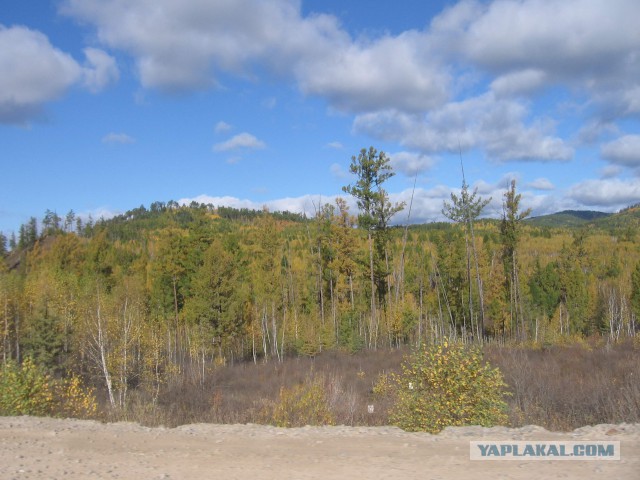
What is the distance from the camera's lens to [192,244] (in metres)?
43.6

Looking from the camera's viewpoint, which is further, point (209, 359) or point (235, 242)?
point (235, 242)

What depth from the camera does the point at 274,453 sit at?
7867 mm

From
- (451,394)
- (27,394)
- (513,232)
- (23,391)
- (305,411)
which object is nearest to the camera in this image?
(451,394)

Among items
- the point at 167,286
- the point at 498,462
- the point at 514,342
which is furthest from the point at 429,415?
the point at 167,286

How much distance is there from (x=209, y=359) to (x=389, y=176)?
22534 millimetres

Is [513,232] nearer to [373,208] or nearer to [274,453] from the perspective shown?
[373,208]

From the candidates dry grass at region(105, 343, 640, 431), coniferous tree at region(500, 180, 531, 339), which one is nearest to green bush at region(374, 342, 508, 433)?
dry grass at region(105, 343, 640, 431)

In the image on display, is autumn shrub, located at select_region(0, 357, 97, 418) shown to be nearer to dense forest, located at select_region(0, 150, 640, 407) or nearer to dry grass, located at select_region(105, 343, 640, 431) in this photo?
dry grass, located at select_region(105, 343, 640, 431)

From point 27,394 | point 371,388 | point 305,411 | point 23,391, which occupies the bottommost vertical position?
point 371,388

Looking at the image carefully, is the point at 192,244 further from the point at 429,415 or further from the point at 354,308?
the point at 429,415

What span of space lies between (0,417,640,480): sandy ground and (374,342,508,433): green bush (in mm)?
415

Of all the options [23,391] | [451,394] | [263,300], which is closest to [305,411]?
[451,394]

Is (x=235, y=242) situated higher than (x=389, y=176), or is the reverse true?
(x=389, y=176)

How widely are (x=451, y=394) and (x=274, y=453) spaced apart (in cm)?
388
